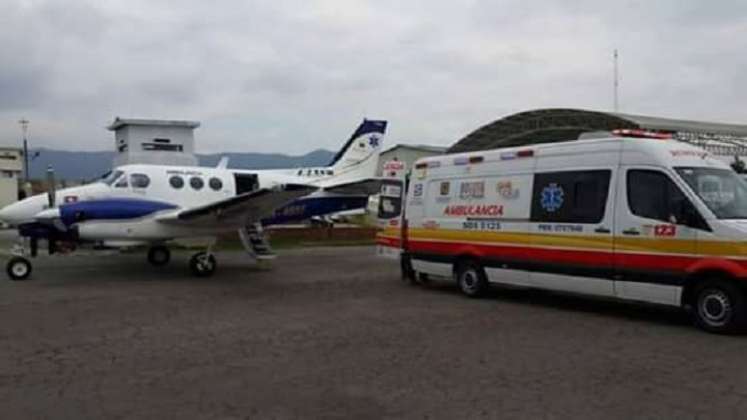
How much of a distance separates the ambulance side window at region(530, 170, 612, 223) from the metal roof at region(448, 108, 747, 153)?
3103 centimetres

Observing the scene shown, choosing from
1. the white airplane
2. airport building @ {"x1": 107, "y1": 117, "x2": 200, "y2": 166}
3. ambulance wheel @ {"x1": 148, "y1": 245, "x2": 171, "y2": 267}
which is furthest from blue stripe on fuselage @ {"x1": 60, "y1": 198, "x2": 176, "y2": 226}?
airport building @ {"x1": 107, "y1": 117, "x2": 200, "y2": 166}

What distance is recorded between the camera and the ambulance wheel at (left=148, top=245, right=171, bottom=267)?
2023cm

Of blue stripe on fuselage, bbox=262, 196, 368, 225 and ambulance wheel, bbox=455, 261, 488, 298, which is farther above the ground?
blue stripe on fuselage, bbox=262, 196, 368, 225

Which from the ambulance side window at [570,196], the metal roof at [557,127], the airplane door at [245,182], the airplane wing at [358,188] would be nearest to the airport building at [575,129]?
the metal roof at [557,127]

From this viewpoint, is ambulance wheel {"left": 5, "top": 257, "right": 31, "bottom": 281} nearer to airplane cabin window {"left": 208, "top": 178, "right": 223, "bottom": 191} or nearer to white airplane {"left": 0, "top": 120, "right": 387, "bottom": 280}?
white airplane {"left": 0, "top": 120, "right": 387, "bottom": 280}

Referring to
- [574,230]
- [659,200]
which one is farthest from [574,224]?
[659,200]

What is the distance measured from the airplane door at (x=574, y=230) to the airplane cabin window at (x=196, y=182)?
964cm

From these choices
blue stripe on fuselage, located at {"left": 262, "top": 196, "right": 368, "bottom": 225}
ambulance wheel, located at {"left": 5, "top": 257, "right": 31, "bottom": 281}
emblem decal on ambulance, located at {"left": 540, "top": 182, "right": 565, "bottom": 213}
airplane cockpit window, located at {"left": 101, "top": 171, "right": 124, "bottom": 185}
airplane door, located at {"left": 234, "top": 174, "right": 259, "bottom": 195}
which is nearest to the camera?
emblem decal on ambulance, located at {"left": 540, "top": 182, "right": 565, "bottom": 213}

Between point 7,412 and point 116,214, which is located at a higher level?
point 116,214

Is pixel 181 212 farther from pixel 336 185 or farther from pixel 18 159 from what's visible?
pixel 18 159

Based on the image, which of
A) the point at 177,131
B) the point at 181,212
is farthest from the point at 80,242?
the point at 177,131

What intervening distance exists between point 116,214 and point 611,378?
41.2 ft

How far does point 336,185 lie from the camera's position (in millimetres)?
22703

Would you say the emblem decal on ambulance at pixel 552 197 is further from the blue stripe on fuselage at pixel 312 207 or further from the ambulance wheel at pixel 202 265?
the blue stripe on fuselage at pixel 312 207
